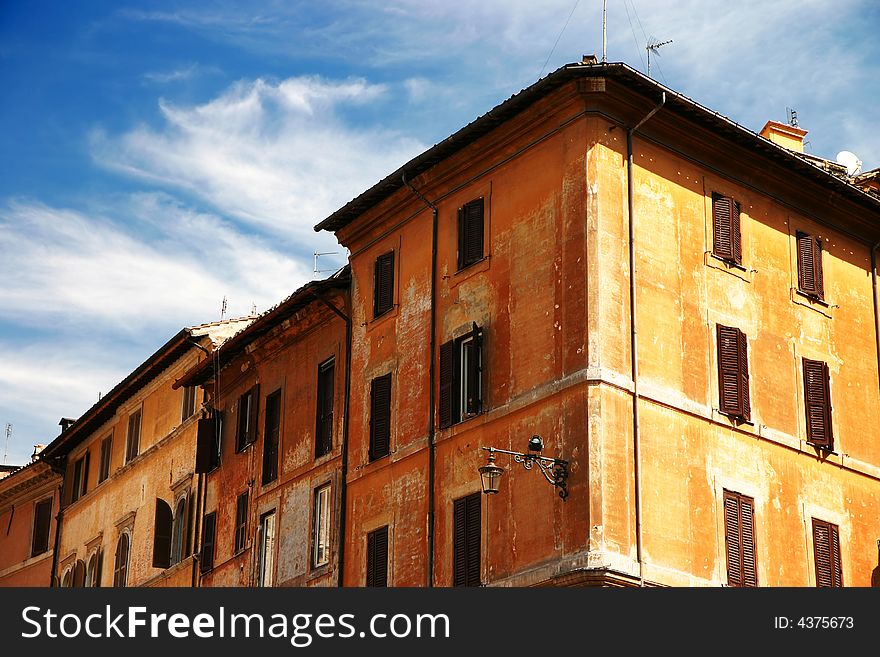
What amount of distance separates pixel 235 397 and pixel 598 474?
48.5ft

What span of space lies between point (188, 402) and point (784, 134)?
16.3 meters

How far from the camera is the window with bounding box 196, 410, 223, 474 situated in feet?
133

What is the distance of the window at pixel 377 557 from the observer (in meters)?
31.8

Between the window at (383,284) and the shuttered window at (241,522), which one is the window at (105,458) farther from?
the window at (383,284)

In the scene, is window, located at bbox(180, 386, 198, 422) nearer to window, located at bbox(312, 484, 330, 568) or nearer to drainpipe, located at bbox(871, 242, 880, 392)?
window, located at bbox(312, 484, 330, 568)

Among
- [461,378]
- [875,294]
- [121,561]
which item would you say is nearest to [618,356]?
[461,378]

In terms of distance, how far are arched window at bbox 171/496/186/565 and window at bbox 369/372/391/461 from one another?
32.2 feet

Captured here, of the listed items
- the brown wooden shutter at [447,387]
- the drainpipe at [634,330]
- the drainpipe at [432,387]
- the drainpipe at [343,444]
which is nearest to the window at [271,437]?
the drainpipe at [343,444]

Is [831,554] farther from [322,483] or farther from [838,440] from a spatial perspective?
[322,483]

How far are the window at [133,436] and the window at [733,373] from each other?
2064 centimetres

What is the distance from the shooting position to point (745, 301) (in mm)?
31062

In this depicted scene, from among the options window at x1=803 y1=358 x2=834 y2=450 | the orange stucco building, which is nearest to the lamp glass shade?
the orange stucco building

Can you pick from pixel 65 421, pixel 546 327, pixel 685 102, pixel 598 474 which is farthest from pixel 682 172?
pixel 65 421

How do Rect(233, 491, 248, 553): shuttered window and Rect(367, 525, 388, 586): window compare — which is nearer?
Rect(367, 525, 388, 586): window
